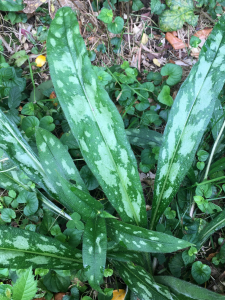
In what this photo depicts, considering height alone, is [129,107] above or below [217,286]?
above

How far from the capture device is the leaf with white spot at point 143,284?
3.14 feet

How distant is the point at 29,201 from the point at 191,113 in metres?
0.86

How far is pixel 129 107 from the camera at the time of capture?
4.28ft

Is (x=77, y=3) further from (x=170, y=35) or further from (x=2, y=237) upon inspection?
(x=2, y=237)

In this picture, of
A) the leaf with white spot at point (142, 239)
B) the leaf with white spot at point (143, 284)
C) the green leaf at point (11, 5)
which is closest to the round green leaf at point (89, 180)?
the leaf with white spot at point (142, 239)

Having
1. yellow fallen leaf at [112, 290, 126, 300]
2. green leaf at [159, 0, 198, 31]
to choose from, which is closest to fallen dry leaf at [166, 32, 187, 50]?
green leaf at [159, 0, 198, 31]

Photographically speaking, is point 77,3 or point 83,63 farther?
point 77,3

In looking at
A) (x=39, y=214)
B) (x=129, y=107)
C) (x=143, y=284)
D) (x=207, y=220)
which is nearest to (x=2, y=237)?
(x=39, y=214)

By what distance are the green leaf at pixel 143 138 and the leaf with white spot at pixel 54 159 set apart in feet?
1.19

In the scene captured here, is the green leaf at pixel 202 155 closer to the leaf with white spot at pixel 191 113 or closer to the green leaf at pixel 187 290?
the leaf with white spot at pixel 191 113

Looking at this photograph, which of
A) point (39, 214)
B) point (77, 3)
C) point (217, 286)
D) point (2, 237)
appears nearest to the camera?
point (2, 237)

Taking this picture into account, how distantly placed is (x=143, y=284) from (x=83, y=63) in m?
0.90

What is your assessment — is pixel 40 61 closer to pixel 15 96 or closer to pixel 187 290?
pixel 15 96

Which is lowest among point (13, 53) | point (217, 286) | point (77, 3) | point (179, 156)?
point (217, 286)
